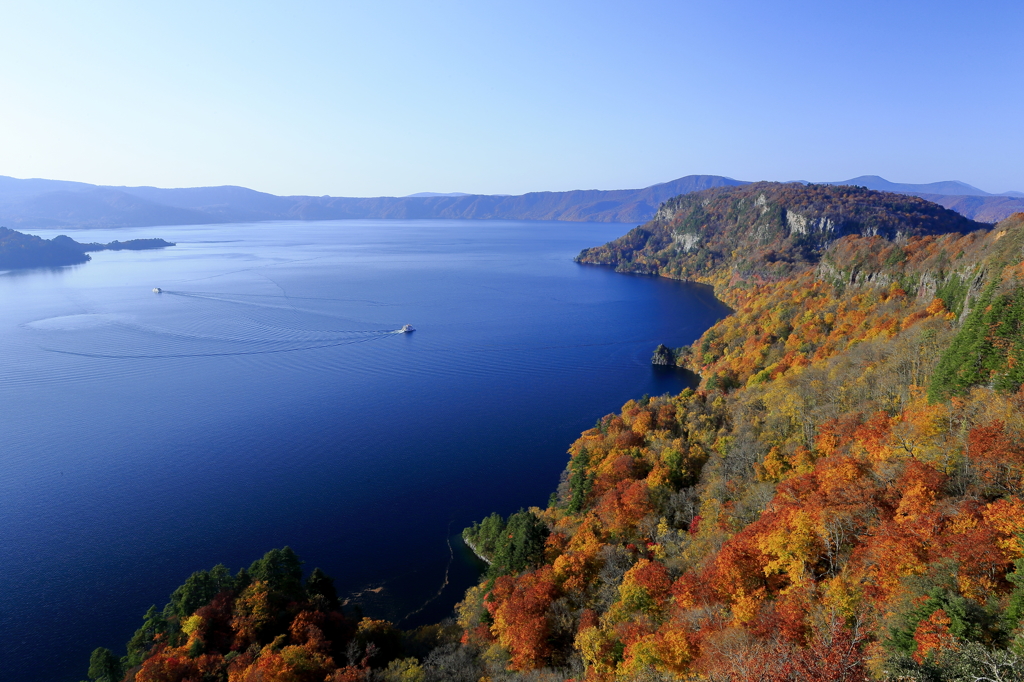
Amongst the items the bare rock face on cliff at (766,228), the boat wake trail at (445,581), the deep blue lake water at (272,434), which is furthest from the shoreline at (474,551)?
the bare rock face on cliff at (766,228)

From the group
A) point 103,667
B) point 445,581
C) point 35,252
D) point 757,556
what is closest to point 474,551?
point 445,581

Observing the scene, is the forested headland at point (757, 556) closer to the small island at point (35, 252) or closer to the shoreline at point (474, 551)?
the shoreline at point (474, 551)

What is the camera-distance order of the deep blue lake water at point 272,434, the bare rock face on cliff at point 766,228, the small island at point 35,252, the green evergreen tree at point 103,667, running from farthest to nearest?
the small island at point 35,252, the bare rock face on cliff at point 766,228, the deep blue lake water at point 272,434, the green evergreen tree at point 103,667

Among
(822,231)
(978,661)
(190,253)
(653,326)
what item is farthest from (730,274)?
(190,253)

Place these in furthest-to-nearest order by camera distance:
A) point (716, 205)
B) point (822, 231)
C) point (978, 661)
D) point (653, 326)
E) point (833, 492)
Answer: point (716, 205) < point (822, 231) < point (653, 326) < point (833, 492) < point (978, 661)

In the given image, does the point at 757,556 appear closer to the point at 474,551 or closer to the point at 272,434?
the point at 474,551

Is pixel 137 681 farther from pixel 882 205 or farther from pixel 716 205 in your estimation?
pixel 716 205
